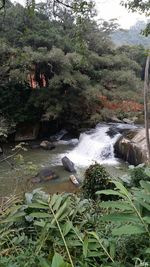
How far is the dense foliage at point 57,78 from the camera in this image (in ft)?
46.6

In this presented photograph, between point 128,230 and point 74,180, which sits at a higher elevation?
point 128,230

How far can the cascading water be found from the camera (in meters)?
12.7

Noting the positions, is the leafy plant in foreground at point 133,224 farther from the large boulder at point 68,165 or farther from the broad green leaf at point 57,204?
the large boulder at point 68,165

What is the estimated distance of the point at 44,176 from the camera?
32.7ft

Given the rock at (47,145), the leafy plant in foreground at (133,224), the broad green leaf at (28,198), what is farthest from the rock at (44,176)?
the leafy plant in foreground at (133,224)

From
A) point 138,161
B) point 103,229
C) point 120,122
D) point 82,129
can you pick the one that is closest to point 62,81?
point 82,129

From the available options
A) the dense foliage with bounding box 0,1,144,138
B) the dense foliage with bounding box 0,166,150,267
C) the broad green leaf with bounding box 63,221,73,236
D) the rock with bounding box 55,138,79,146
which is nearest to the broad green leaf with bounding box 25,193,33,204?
the dense foliage with bounding box 0,166,150,267

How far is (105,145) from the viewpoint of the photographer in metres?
13.6

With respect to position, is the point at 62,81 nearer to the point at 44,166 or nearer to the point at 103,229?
the point at 44,166

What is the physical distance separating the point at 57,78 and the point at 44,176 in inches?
218

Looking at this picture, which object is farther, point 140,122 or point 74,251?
point 140,122

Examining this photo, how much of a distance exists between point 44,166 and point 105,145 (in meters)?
3.25

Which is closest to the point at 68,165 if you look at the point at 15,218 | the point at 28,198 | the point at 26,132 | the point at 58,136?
the point at 58,136

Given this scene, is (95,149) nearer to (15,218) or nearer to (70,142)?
(70,142)
